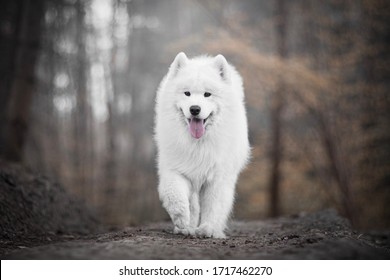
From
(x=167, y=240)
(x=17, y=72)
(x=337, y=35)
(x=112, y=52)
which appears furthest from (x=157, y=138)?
(x=112, y=52)

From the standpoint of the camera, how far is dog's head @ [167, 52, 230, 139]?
4.14 metres

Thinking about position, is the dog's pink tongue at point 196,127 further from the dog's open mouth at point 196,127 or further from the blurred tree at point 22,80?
the blurred tree at point 22,80

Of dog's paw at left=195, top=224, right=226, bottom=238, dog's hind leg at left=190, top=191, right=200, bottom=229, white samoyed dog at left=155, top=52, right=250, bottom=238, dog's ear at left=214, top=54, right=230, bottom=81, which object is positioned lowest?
dog's paw at left=195, top=224, right=226, bottom=238

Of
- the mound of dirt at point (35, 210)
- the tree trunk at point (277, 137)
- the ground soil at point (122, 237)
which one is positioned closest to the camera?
the ground soil at point (122, 237)

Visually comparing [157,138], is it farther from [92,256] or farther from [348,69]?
[348,69]

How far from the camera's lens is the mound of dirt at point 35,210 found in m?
4.78

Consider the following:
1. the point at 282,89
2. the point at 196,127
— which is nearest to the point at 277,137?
the point at 282,89

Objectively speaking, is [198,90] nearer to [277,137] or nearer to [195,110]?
[195,110]

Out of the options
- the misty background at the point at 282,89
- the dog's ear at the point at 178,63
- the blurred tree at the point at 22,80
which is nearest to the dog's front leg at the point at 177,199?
the dog's ear at the point at 178,63

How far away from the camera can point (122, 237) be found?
159 inches

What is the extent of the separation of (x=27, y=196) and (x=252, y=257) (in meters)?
3.56

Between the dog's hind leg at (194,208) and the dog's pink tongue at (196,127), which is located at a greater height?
the dog's pink tongue at (196,127)

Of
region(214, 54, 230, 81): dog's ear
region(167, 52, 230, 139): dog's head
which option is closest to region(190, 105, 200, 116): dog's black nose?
region(167, 52, 230, 139): dog's head

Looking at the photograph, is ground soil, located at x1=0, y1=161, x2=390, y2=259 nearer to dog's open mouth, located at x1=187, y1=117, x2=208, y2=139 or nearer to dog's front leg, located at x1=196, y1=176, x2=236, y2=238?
dog's front leg, located at x1=196, y1=176, x2=236, y2=238
